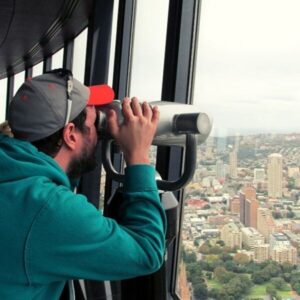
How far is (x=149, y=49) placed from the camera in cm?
279

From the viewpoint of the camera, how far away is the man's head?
3.05 ft

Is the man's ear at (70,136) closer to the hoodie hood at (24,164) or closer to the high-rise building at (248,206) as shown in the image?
the hoodie hood at (24,164)

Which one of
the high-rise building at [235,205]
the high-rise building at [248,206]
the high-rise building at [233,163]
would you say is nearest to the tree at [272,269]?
the high-rise building at [248,206]

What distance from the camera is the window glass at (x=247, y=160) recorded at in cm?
147

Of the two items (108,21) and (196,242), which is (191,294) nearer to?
(196,242)

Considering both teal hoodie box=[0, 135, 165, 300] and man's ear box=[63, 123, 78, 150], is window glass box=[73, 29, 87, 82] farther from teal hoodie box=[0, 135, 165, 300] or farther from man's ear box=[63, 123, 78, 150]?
teal hoodie box=[0, 135, 165, 300]

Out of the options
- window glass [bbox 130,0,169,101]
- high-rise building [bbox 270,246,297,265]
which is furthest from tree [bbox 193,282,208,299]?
window glass [bbox 130,0,169,101]

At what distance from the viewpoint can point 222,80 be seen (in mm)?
1864

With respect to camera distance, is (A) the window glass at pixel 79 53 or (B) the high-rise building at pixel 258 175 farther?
(A) the window glass at pixel 79 53

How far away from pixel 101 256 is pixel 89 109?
1.09 ft

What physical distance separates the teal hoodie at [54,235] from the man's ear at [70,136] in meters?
0.08

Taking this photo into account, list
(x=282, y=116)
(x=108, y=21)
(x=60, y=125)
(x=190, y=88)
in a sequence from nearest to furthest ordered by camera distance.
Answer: (x=60, y=125)
(x=282, y=116)
(x=190, y=88)
(x=108, y=21)

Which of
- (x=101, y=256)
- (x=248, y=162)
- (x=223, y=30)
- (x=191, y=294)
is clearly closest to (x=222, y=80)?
(x=223, y=30)

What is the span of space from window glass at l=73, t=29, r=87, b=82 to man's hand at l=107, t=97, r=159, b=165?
12.9 feet
